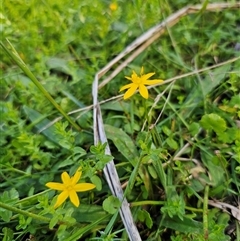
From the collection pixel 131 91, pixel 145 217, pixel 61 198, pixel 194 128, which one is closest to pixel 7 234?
pixel 61 198

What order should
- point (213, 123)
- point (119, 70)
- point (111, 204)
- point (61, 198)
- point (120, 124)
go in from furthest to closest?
point (119, 70), point (120, 124), point (213, 123), point (111, 204), point (61, 198)

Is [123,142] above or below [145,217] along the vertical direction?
above

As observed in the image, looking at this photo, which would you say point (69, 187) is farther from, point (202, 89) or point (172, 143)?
point (202, 89)

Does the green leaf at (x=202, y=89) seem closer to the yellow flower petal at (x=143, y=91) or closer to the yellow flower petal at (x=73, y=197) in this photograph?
the yellow flower petal at (x=143, y=91)

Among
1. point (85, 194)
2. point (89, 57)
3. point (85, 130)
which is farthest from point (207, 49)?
point (85, 194)

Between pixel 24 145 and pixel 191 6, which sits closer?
pixel 24 145

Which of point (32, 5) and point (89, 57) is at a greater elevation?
point (32, 5)

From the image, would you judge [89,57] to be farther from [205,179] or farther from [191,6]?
[205,179]
